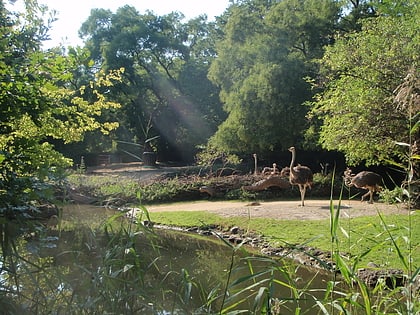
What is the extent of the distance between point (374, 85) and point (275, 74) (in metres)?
8.31

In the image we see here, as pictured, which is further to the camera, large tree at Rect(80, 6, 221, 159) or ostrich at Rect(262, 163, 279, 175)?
large tree at Rect(80, 6, 221, 159)

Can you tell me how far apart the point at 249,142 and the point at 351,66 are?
352 inches

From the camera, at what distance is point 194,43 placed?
121 ft

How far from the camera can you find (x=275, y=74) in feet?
66.7

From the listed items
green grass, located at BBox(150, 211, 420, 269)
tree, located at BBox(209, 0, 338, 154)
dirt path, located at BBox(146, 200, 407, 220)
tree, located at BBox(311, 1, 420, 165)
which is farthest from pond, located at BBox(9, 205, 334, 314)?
tree, located at BBox(209, 0, 338, 154)

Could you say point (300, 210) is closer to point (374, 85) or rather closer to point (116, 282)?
point (374, 85)

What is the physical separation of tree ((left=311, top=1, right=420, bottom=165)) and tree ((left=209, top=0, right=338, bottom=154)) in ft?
21.2

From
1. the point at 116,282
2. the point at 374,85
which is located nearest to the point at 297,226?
Answer: the point at 374,85

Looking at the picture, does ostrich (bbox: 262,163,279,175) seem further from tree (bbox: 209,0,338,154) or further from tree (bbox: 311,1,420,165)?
tree (bbox: 311,1,420,165)

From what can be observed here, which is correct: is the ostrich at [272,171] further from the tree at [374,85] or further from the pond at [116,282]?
the pond at [116,282]

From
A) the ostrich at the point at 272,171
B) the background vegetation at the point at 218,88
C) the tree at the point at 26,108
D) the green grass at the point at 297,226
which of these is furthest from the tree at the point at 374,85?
the tree at the point at 26,108

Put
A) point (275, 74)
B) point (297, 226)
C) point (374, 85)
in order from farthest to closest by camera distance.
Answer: point (275, 74), point (374, 85), point (297, 226)

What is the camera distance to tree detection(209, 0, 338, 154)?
20.3 metres

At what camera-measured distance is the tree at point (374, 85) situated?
11.8 metres
